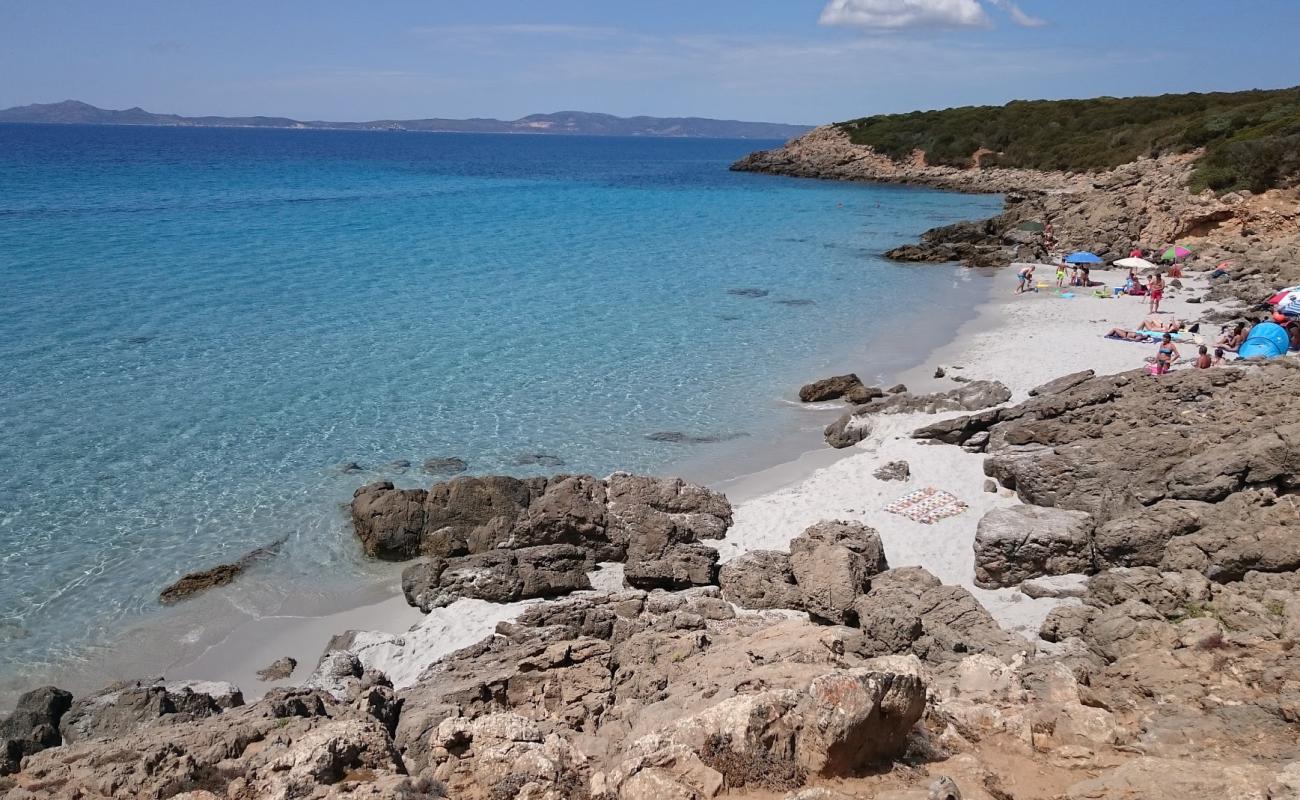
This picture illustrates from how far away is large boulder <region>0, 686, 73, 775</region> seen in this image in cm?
884

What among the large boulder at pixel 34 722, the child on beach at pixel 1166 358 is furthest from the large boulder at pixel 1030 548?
the large boulder at pixel 34 722

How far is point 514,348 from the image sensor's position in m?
26.3

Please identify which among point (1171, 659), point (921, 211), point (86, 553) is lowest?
point (86, 553)

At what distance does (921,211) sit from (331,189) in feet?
164

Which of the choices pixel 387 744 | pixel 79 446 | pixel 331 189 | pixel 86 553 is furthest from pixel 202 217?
pixel 387 744

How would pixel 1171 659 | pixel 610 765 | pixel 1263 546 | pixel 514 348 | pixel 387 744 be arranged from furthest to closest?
pixel 514 348 → pixel 1263 546 → pixel 1171 659 → pixel 387 744 → pixel 610 765

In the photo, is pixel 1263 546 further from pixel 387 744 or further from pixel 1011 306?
pixel 1011 306

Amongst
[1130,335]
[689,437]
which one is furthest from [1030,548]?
[1130,335]

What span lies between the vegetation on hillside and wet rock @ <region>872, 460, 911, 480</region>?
29717mm

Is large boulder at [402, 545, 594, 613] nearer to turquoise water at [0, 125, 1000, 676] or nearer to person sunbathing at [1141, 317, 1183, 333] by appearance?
turquoise water at [0, 125, 1000, 676]

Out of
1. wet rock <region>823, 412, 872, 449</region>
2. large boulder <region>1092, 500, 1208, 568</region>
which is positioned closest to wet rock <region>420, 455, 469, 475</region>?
wet rock <region>823, 412, 872, 449</region>

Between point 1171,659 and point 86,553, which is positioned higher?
point 1171,659

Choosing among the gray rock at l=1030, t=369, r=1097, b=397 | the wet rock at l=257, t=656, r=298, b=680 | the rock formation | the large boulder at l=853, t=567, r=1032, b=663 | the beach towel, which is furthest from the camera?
the rock formation

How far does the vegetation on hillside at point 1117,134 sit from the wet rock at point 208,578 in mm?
39285
